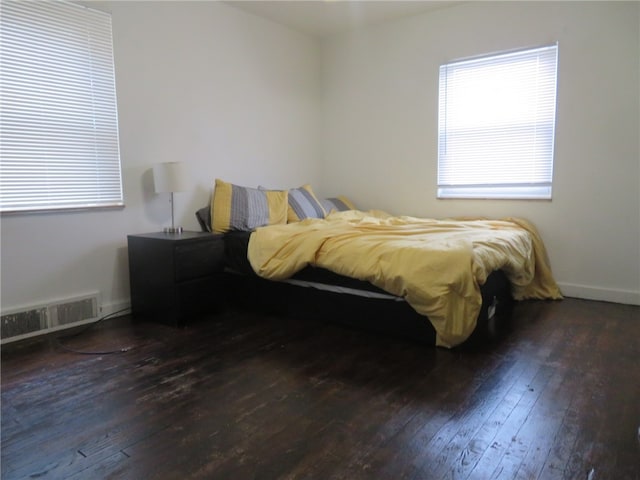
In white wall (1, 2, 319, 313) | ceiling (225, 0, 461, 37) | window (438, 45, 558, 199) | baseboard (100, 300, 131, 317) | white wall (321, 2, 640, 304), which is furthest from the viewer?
ceiling (225, 0, 461, 37)

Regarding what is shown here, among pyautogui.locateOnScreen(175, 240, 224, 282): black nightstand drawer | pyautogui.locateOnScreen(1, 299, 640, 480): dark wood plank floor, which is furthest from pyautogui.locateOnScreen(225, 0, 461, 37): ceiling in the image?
pyautogui.locateOnScreen(1, 299, 640, 480): dark wood plank floor

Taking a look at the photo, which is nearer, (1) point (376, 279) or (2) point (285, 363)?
(2) point (285, 363)

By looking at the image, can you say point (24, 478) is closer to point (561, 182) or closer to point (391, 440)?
point (391, 440)

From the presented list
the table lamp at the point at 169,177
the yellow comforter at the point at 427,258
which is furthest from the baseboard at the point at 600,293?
the table lamp at the point at 169,177

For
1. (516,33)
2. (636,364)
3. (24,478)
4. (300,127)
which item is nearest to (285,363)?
(24,478)

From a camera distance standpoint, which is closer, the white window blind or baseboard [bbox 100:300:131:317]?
the white window blind

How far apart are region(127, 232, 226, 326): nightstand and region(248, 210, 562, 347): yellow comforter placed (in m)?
0.31

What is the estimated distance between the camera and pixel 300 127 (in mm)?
4664

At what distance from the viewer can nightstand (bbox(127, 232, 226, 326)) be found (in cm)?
286

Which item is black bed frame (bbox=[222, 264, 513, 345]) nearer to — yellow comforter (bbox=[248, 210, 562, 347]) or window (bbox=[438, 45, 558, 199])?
yellow comforter (bbox=[248, 210, 562, 347])

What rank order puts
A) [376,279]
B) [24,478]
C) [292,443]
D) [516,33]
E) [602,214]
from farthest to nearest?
[516,33] → [602,214] → [376,279] → [292,443] → [24,478]

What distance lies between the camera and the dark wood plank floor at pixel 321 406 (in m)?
1.48

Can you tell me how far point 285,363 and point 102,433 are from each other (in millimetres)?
907

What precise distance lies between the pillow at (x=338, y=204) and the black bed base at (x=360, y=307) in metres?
1.29
